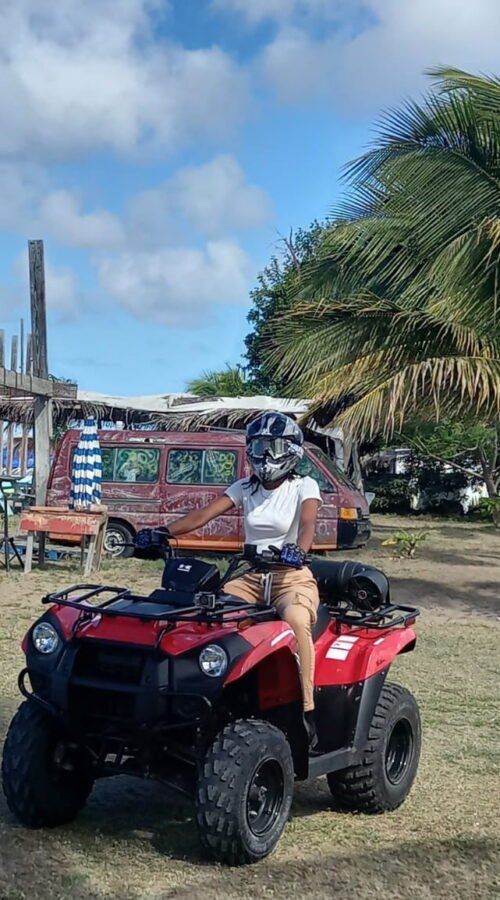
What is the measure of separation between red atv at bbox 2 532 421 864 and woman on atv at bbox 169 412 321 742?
120mm

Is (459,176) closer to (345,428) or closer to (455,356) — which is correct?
(455,356)

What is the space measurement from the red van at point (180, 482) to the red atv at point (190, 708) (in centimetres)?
1121

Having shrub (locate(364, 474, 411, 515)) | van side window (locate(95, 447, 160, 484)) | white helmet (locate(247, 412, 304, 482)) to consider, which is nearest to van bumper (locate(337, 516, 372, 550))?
van side window (locate(95, 447, 160, 484))

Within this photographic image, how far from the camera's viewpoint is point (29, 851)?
4.43m

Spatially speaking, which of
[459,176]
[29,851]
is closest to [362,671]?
[29,851]

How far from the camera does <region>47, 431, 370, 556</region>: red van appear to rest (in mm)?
16266

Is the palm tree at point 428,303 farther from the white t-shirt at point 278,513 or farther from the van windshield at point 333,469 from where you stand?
the white t-shirt at point 278,513

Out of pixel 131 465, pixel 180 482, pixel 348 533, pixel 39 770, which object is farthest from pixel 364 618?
pixel 131 465

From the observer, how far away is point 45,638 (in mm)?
4562

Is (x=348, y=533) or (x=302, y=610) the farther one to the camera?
(x=348, y=533)

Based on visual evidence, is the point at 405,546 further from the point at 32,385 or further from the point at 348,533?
the point at 32,385

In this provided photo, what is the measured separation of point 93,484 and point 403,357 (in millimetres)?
5077

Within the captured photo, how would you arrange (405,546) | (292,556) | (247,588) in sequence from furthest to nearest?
1. (405,546)
2. (247,588)
3. (292,556)

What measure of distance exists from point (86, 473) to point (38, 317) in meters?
2.31
